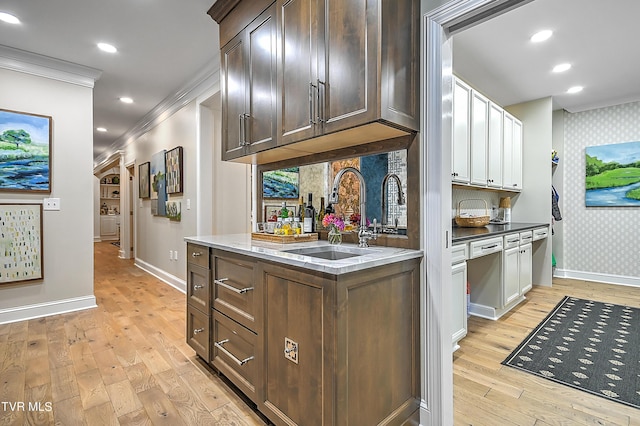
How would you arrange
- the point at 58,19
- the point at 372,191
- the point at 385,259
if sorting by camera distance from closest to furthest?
1. the point at 385,259
2. the point at 372,191
3. the point at 58,19

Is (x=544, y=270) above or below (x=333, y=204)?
below

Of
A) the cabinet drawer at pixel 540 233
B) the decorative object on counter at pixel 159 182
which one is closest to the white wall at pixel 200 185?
the decorative object on counter at pixel 159 182

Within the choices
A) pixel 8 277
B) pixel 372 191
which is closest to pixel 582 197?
pixel 372 191

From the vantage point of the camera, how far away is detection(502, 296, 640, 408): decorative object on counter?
1976 millimetres

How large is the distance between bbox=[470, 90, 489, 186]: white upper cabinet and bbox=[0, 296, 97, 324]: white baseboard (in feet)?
14.5

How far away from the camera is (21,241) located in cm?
313

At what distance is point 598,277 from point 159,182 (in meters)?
6.73

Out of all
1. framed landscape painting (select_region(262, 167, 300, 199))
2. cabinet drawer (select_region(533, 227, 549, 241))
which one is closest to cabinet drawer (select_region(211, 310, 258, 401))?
framed landscape painting (select_region(262, 167, 300, 199))

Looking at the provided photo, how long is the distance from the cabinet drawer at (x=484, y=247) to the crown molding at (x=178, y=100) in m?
2.99

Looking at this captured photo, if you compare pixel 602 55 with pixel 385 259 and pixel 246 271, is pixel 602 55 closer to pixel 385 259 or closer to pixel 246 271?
pixel 385 259

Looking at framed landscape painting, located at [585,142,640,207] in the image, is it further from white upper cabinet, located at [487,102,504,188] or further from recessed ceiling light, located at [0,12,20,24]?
recessed ceiling light, located at [0,12,20,24]

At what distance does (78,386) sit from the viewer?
76.4 inches

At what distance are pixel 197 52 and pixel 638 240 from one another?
19.9ft

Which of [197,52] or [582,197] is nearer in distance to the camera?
[197,52]
